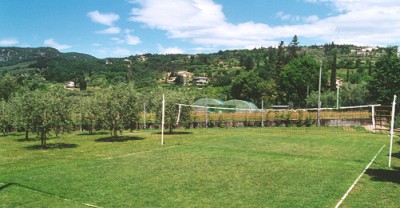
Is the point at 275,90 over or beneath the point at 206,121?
→ over

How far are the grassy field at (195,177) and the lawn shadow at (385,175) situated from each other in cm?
4

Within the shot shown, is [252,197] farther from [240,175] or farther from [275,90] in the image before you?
[275,90]

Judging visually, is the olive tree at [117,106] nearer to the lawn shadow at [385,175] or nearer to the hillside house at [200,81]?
the lawn shadow at [385,175]

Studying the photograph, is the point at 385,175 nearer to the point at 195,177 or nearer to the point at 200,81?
the point at 195,177

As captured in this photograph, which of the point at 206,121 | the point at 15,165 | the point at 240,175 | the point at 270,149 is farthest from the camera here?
the point at 206,121

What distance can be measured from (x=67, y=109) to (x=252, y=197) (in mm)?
16776

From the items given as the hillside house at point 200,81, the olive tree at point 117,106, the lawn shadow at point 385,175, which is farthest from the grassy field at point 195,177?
the hillside house at point 200,81

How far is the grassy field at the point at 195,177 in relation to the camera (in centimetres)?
1078

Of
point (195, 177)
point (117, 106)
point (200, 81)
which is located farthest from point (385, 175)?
point (200, 81)

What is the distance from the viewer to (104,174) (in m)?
14.5

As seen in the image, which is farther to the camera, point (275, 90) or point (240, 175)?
point (275, 90)

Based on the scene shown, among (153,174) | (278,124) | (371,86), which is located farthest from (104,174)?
(371,86)

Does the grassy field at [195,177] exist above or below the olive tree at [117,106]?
below

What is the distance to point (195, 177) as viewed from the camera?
46.1 feet
